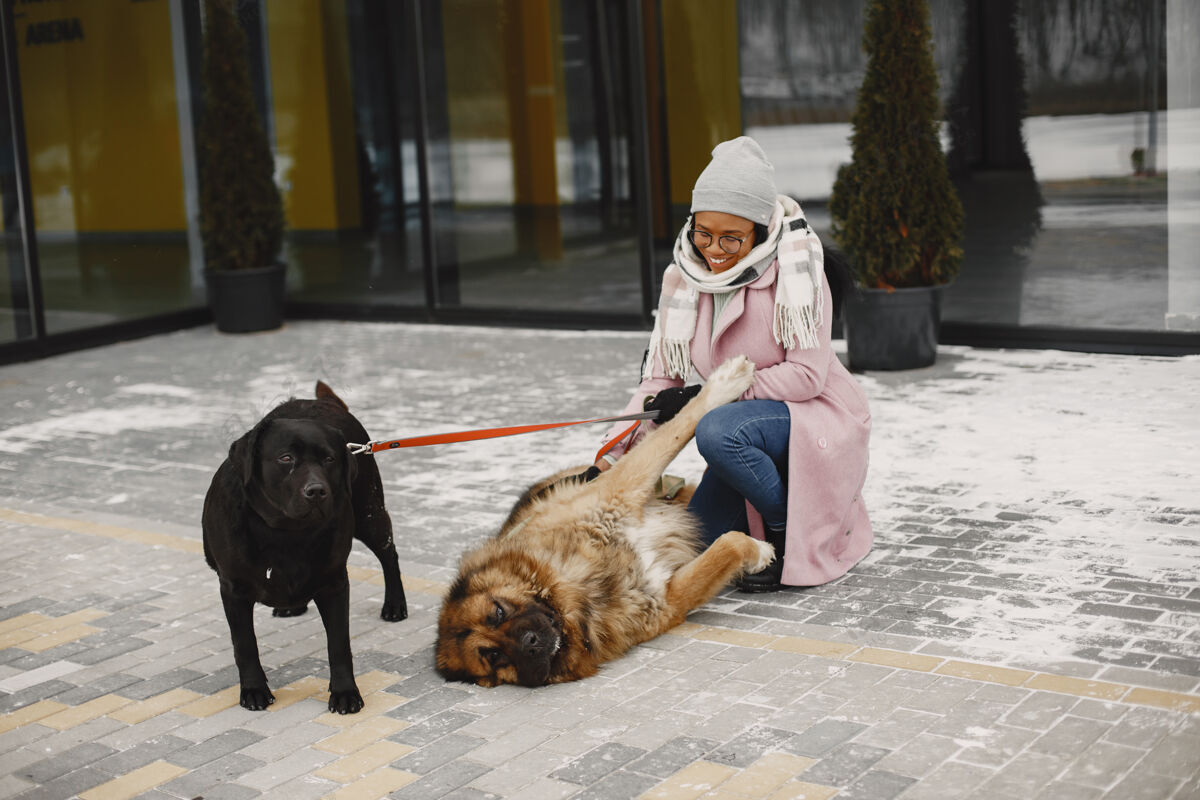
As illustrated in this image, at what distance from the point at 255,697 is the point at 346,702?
1.04 ft

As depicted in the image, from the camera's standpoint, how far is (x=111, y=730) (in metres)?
4.26

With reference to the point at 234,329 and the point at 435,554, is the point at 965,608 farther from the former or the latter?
the point at 234,329

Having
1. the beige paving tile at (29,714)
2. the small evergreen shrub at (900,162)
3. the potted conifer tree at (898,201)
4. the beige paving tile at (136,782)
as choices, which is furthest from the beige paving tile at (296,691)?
the small evergreen shrub at (900,162)

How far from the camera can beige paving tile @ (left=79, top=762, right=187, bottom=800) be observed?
12.5ft

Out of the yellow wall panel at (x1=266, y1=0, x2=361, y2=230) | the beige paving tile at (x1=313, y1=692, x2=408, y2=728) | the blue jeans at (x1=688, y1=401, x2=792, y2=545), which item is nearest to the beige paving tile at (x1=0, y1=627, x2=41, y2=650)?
the beige paving tile at (x1=313, y1=692, x2=408, y2=728)

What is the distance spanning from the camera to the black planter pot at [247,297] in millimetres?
12320

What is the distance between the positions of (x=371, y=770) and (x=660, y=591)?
52.1 inches

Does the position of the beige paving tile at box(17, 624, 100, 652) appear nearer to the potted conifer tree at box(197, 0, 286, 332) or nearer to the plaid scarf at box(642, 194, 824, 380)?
the plaid scarf at box(642, 194, 824, 380)

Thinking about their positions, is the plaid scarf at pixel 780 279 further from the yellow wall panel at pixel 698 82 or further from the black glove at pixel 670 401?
the yellow wall panel at pixel 698 82

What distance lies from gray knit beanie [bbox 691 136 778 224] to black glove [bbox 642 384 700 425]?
73 centimetres

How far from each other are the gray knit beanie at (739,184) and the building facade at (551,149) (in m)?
5.21

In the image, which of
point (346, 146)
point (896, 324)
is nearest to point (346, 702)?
point (896, 324)

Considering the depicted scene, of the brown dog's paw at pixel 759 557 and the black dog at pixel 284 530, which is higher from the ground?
the black dog at pixel 284 530

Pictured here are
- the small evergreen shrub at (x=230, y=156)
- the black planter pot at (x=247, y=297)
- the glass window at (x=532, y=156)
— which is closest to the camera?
the glass window at (x=532, y=156)
